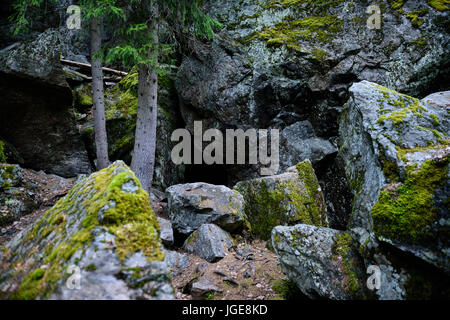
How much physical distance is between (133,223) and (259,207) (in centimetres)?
445

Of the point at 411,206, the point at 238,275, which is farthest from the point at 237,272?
the point at 411,206

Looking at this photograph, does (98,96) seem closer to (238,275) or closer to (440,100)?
(238,275)

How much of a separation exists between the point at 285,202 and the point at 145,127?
515cm

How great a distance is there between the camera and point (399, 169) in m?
3.22

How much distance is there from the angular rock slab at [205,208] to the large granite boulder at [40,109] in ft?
17.1

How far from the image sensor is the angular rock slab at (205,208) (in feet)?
19.7

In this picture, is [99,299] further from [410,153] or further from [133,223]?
[410,153]

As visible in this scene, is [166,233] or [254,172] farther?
[254,172]

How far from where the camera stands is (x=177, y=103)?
1190 centimetres

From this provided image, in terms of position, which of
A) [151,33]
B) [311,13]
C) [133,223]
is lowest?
[133,223]

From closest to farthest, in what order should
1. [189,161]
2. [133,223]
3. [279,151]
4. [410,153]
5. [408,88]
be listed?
1. [133,223]
2. [410,153]
3. [408,88]
4. [279,151]
5. [189,161]

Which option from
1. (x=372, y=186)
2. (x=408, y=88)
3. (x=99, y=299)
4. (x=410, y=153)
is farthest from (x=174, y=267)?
(x=408, y=88)

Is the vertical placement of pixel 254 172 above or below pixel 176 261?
above

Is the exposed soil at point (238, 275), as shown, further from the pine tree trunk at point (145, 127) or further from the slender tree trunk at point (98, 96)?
the slender tree trunk at point (98, 96)
